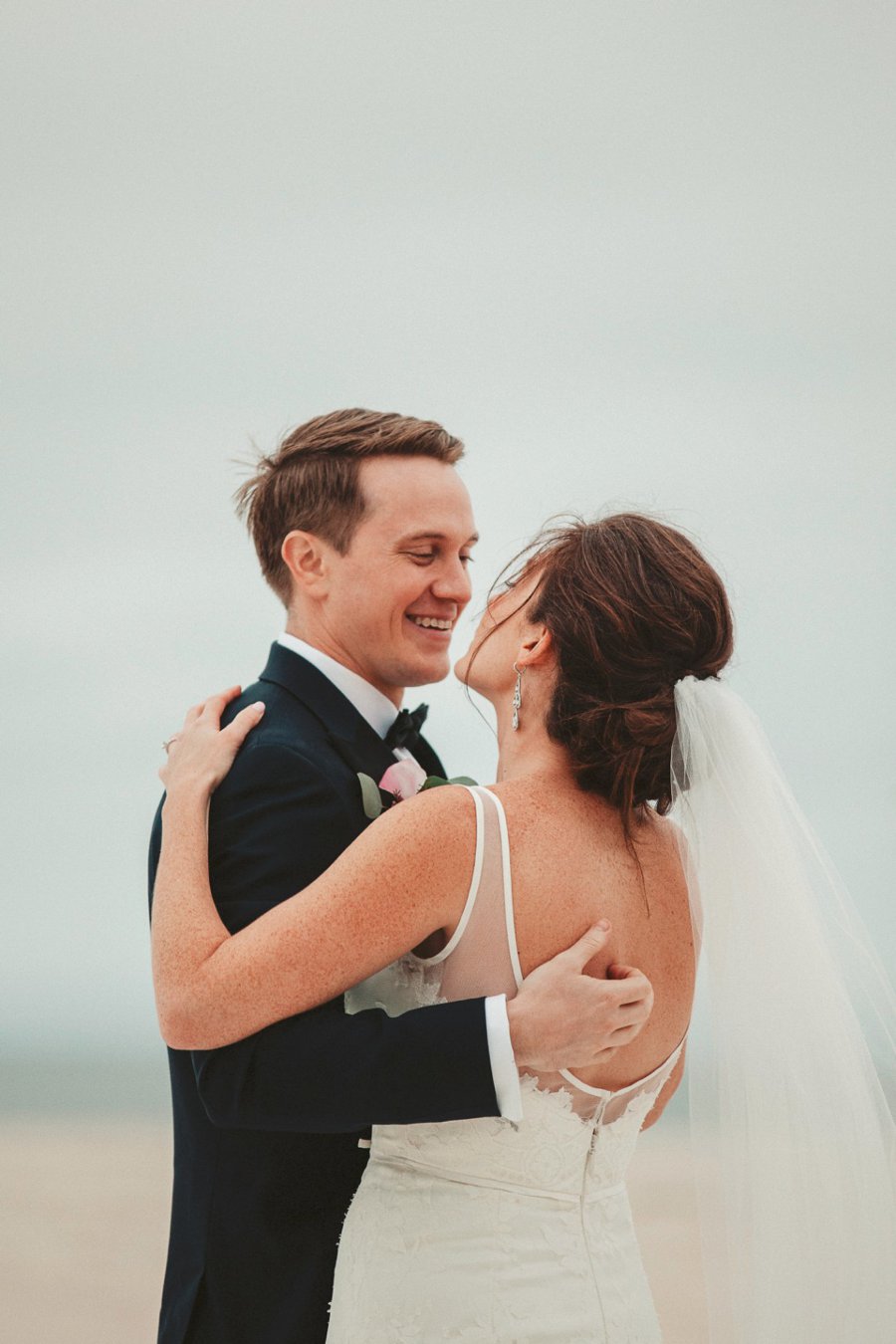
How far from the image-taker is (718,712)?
6.25 ft

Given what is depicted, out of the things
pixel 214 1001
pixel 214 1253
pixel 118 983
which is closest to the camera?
pixel 214 1001

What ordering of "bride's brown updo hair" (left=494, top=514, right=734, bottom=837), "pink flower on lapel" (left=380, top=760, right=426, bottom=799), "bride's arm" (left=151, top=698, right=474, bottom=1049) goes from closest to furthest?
"bride's arm" (left=151, top=698, right=474, bottom=1049) < "bride's brown updo hair" (left=494, top=514, right=734, bottom=837) < "pink flower on lapel" (left=380, top=760, right=426, bottom=799)

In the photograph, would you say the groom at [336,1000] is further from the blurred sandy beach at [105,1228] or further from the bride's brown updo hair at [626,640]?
the blurred sandy beach at [105,1228]

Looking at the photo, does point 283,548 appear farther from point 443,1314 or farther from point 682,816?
point 443,1314

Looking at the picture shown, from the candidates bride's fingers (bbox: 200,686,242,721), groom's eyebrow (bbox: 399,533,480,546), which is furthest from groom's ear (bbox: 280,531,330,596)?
bride's fingers (bbox: 200,686,242,721)

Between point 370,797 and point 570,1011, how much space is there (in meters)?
0.43

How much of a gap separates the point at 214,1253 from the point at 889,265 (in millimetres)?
6432

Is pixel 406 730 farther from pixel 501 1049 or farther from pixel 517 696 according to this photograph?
pixel 501 1049

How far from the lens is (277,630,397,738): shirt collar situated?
2232 mm

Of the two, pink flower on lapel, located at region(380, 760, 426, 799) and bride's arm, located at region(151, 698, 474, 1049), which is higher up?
pink flower on lapel, located at region(380, 760, 426, 799)

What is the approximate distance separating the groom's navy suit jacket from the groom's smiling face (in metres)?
0.23

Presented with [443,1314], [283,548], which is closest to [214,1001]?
[443,1314]

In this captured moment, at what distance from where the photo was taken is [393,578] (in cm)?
228

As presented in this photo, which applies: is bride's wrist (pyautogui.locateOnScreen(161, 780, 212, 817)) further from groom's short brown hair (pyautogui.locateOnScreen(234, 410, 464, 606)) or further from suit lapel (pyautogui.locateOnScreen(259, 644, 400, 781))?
groom's short brown hair (pyautogui.locateOnScreen(234, 410, 464, 606))
